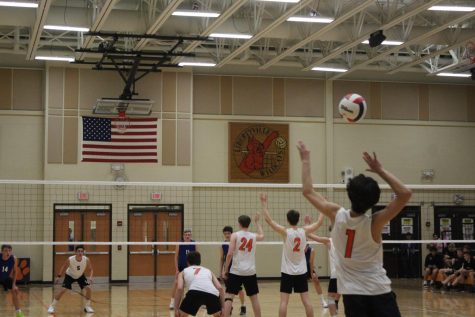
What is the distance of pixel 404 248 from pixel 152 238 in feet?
31.0

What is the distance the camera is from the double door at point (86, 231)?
80.1 ft

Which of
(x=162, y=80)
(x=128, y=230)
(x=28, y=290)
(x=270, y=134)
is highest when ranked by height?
(x=162, y=80)

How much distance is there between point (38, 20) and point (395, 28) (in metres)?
10.5

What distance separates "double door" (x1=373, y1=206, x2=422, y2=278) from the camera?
88.8ft

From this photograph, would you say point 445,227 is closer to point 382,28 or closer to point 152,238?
point 382,28

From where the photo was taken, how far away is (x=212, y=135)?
26.2 meters

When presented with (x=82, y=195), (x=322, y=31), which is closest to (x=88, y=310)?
(x=82, y=195)

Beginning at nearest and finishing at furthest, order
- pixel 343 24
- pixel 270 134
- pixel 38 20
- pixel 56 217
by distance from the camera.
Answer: pixel 38 20, pixel 343 24, pixel 56 217, pixel 270 134

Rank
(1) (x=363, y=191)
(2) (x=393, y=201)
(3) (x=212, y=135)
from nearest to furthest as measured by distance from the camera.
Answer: (1) (x=363, y=191) < (2) (x=393, y=201) < (3) (x=212, y=135)

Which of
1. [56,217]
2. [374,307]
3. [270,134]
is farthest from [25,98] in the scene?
[374,307]

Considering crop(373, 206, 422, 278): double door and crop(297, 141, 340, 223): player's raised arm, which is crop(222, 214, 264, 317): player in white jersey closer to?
crop(297, 141, 340, 223): player's raised arm

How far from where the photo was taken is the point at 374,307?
5082mm

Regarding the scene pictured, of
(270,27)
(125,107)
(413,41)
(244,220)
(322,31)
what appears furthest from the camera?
(125,107)

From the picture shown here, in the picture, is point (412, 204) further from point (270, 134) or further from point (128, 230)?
point (128, 230)
